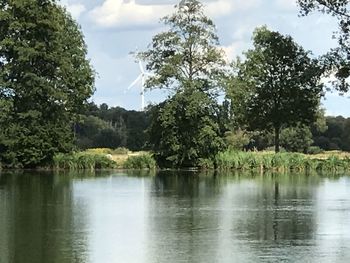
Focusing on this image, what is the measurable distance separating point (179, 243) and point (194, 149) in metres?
41.7

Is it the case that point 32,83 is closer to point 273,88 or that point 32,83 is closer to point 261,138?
point 273,88

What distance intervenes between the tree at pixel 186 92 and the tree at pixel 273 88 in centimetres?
463

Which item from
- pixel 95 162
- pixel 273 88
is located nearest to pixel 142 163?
pixel 95 162

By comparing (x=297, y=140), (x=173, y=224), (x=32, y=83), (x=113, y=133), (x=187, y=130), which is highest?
(x=32, y=83)

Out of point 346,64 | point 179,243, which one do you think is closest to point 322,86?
point 346,64

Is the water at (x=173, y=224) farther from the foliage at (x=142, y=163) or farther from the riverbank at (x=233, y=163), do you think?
the foliage at (x=142, y=163)

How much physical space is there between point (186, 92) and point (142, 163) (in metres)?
6.74

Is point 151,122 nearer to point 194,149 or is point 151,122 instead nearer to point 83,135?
point 194,149

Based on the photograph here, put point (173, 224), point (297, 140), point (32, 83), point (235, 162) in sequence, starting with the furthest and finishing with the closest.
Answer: point (297, 140) → point (235, 162) → point (32, 83) → point (173, 224)

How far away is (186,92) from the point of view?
60469 mm

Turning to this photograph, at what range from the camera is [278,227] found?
22.2m

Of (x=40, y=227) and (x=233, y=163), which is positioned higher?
(x=233, y=163)

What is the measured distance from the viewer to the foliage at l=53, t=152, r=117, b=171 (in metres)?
59.9

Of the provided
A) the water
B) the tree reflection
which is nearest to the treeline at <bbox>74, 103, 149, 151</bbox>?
the water
